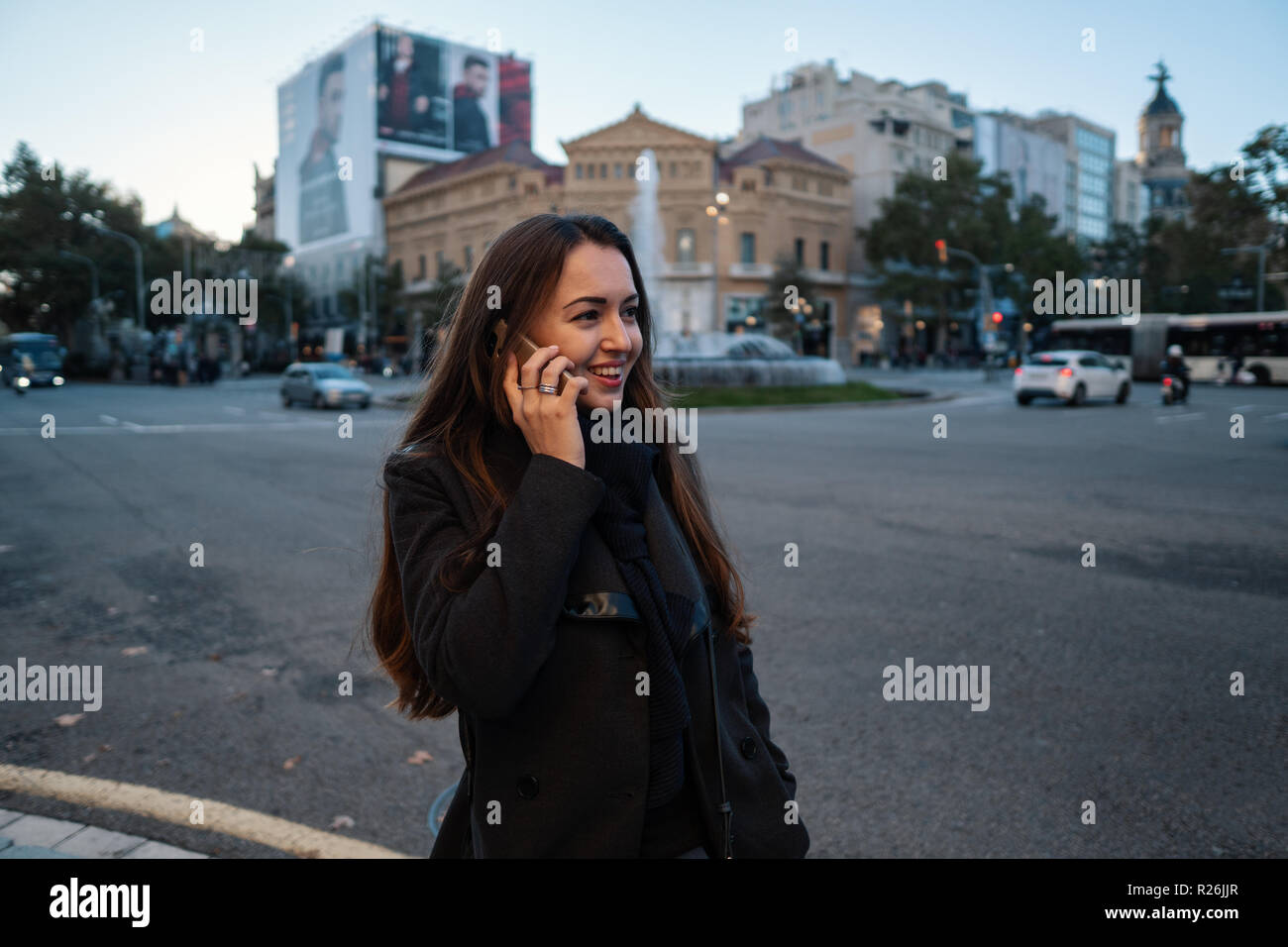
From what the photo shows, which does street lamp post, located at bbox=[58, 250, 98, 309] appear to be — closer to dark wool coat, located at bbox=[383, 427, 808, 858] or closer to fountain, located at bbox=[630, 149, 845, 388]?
fountain, located at bbox=[630, 149, 845, 388]

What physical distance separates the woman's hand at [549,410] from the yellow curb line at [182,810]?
1977 millimetres

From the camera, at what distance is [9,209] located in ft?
212

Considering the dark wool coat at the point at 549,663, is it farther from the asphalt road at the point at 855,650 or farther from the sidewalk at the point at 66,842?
the sidewalk at the point at 66,842

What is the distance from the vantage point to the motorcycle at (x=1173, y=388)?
24.2 metres

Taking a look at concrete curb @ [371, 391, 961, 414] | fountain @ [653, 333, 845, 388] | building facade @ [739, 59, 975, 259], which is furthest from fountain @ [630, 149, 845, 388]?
building facade @ [739, 59, 975, 259]

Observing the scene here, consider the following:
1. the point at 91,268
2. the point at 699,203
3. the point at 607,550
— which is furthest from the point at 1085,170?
the point at 607,550

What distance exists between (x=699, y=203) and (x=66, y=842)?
209 ft

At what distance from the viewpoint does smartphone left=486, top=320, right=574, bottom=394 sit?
153 cm

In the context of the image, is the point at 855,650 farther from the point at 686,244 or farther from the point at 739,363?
the point at 686,244

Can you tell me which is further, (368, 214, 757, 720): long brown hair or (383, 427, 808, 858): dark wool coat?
(368, 214, 757, 720): long brown hair

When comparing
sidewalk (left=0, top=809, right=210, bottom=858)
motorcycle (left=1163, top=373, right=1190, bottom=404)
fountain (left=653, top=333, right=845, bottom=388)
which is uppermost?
fountain (left=653, top=333, right=845, bottom=388)

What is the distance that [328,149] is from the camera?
8344 cm

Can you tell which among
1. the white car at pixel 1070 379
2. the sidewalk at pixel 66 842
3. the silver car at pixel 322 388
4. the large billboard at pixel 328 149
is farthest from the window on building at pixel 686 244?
the sidewalk at pixel 66 842
